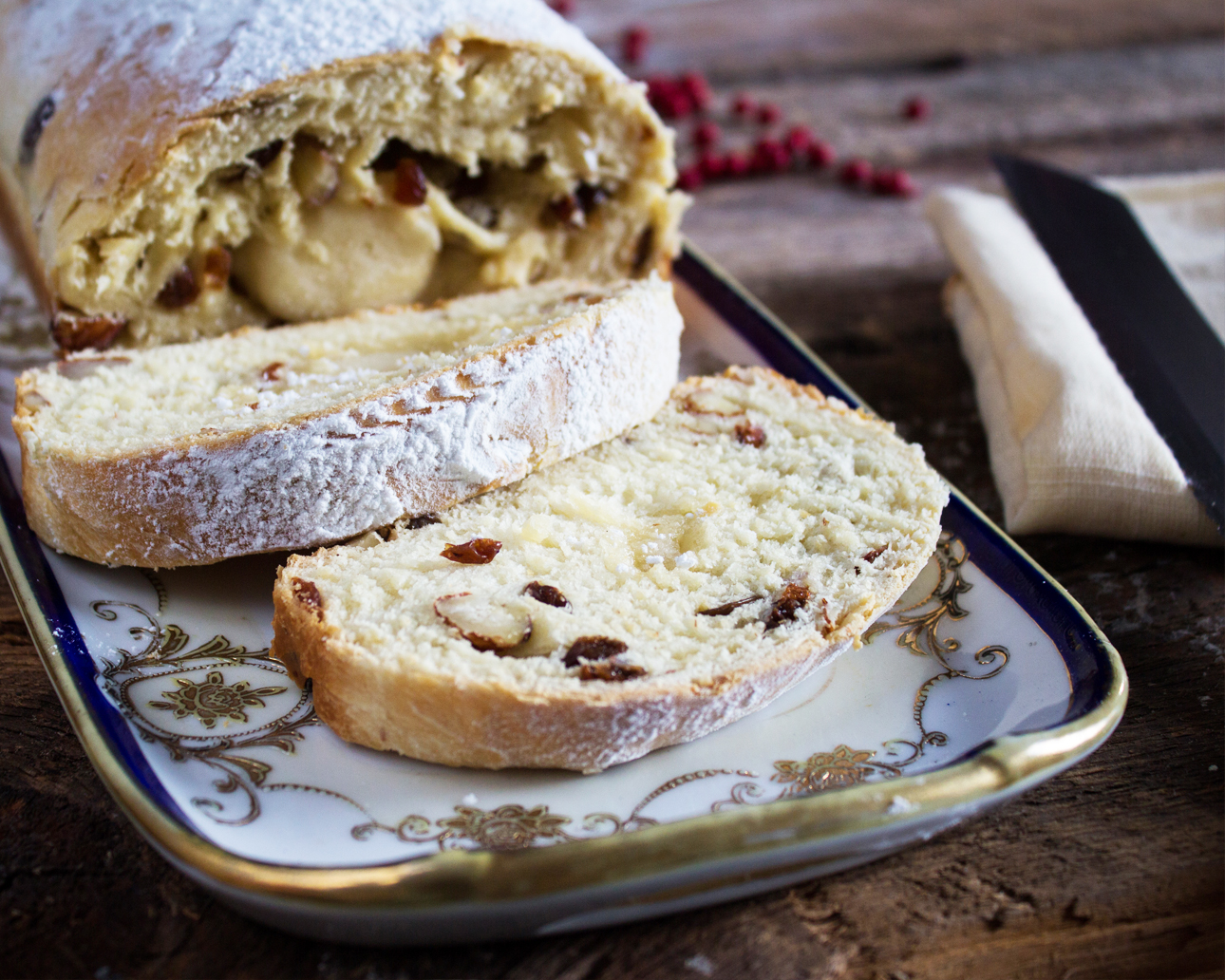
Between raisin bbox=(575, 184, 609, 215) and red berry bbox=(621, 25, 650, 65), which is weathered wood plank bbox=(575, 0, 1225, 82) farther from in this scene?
raisin bbox=(575, 184, 609, 215)

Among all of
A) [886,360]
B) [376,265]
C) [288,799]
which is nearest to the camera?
[288,799]

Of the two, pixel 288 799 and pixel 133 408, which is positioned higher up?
pixel 133 408

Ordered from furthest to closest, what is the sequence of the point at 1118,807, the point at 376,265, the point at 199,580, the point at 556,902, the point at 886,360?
the point at 886,360 < the point at 376,265 < the point at 199,580 < the point at 1118,807 < the point at 556,902

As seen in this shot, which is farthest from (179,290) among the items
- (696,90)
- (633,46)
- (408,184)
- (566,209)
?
(633,46)

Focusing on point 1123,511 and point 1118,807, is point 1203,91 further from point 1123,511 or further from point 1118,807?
point 1118,807

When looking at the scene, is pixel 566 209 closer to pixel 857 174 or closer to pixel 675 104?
pixel 857 174

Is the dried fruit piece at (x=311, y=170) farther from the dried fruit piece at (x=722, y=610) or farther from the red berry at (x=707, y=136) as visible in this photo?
the red berry at (x=707, y=136)

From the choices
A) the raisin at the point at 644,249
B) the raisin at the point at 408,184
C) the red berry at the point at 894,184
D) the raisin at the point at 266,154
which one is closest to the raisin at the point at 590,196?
the raisin at the point at 644,249

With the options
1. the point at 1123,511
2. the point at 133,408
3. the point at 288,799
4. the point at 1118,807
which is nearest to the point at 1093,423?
the point at 1123,511
